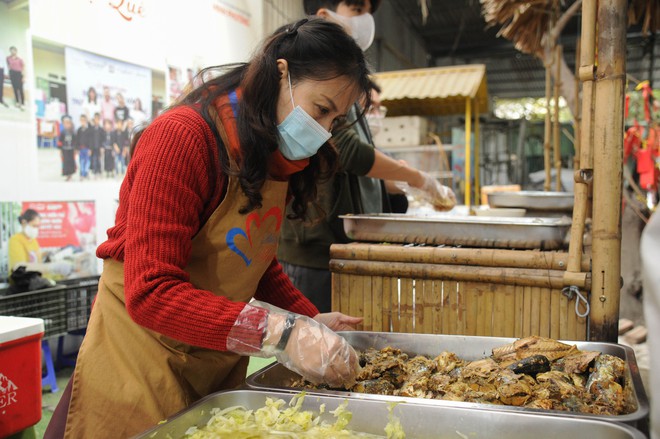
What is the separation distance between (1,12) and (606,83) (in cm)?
301

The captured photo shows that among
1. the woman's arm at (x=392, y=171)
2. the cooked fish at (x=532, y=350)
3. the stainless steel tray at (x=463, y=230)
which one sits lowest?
the cooked fish at (x=532, y=350)

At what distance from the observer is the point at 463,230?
1922 mm

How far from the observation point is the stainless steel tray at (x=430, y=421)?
990 millimetres

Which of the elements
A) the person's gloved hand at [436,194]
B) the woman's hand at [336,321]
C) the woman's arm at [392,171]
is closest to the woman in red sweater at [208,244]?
the woman's hand at [336,321]

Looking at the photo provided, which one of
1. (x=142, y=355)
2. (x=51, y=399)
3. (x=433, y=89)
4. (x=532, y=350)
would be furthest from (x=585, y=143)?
(x=433, y=89)

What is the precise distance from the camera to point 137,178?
1140 millimetres

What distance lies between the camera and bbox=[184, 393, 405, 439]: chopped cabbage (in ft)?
3.52

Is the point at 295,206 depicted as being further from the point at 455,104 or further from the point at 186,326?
the point at 455,104

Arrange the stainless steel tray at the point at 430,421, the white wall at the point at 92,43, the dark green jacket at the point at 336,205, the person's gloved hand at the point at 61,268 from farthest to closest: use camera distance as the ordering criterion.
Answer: the person's gloved hand at the point at 61,268 → the white wall at the point at 92,43 → the dark green jacket at the point at 336,205 → the stainless steel tray at the point at 430,421

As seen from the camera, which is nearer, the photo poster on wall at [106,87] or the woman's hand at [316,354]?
the woman's hand at [316,354]

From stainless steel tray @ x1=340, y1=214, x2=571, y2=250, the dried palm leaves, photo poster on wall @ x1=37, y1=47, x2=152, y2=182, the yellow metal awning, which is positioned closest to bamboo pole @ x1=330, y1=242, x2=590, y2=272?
stainless steel tray @ x1=340, y1=214, x2=571, y2=250

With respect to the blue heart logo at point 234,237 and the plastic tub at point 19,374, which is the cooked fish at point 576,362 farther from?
the plastic tub at point 19,374

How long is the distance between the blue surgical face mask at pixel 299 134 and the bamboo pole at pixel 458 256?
555mm

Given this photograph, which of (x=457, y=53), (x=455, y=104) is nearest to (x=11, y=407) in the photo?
(x=455, y=104)
